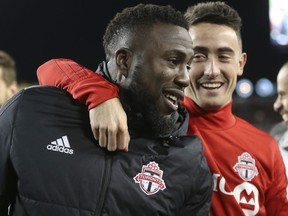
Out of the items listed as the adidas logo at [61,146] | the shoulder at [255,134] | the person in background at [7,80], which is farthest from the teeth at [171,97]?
the person in background at [7,80]

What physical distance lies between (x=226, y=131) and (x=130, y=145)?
0.61 metres

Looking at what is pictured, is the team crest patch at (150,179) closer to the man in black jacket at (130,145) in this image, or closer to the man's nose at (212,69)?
the man in black jacket at (130,145)

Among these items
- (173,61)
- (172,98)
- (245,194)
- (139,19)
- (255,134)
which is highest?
(139,19)

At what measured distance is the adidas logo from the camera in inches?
70.4

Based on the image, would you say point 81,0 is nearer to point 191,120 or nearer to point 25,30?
point 25,30

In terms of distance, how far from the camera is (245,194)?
7.13 ft

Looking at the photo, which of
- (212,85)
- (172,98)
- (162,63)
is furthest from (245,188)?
(162,63)

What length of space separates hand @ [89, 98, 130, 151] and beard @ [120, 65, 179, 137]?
0.34 ft

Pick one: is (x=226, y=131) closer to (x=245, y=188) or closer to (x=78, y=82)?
(x=245, y=188)

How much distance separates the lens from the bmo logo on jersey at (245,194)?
2.15 meters

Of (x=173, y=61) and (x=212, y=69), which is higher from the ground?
(x=173, y=61)

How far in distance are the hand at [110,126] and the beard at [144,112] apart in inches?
4.1

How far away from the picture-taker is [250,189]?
218 centimetres

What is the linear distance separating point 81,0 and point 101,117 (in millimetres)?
19842
